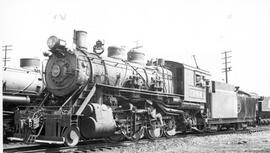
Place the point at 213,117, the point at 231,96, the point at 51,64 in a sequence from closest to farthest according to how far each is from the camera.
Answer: the point at 51,64 → the point at 213,117 → the point at 231,96

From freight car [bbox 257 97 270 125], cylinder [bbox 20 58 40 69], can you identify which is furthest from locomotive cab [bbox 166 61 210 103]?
freight car [bbox 257 97 270 125]

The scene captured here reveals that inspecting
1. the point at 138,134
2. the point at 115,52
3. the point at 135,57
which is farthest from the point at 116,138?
the point at 135,57

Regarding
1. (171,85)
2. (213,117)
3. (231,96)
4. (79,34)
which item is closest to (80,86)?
(79,34)

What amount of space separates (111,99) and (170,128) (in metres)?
4.03

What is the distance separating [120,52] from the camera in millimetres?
13898

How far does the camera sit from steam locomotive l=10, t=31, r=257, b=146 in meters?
10.2

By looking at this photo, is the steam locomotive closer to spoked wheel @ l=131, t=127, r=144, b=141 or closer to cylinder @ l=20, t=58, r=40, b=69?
spoked wheel @ l=131, t=127, r=144, b=141

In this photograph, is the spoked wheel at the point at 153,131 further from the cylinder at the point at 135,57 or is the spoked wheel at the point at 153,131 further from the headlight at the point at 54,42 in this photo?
the headlight at the point at 54,42

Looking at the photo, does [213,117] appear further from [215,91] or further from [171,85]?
[171,85]

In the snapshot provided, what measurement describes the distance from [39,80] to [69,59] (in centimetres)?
407

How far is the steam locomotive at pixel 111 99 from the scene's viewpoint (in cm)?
1017

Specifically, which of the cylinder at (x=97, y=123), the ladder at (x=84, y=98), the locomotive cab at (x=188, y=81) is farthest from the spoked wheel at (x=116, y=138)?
the locomotive cab at (x=188, y=81)

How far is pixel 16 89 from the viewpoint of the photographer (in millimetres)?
13578

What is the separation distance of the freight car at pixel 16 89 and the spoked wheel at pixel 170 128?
590 cm
